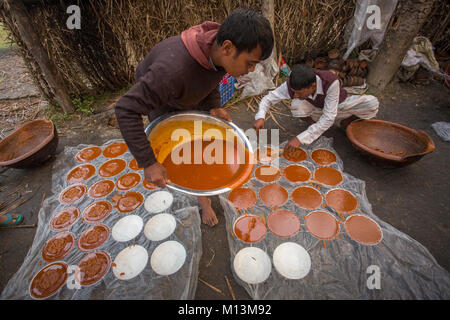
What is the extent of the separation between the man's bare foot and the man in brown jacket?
662 mm

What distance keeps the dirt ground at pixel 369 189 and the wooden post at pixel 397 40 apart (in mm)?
380

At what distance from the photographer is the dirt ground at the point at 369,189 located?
5.56 feet

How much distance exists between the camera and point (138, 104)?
110 cm

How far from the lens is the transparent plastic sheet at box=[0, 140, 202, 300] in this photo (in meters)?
1.51

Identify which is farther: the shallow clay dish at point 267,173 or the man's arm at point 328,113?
the shallow clay dish at point 267,173

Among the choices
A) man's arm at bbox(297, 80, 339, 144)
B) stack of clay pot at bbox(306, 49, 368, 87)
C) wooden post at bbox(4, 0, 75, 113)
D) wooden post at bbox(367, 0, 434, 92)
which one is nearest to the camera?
man's arm at bbox(297, 80, 339, 144)

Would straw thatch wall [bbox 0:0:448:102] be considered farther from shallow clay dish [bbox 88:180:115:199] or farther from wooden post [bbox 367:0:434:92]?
shallow clay dish [bbox 88:180:115:199]

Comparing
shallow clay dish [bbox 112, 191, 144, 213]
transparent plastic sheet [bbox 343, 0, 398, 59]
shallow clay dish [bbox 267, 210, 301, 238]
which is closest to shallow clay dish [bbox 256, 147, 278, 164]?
shallow clay dish [bbox 267, 210, 301, 238]

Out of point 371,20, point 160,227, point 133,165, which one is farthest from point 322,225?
point 371,20

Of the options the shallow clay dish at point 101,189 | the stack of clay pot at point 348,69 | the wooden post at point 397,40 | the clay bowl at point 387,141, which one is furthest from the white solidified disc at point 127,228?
the wooden post at point 397,40

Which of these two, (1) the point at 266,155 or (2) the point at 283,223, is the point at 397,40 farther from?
(2) the point at 283,223

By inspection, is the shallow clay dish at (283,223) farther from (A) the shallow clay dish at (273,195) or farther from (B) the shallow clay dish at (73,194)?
(B) the shallow clay dish at (73,194)
